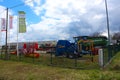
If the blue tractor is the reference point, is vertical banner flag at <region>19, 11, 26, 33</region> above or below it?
above

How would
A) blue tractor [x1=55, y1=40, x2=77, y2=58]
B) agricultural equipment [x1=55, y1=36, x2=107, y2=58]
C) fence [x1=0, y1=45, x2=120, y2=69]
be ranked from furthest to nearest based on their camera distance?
1. blue tractor [x1=55, y1=40, x2=77, y2=58]
2. agricultural equipment [x1=55, y1=36, x2=107, y2=58]
3. fence [x1=0, y1=45, x2=120, y2=69]

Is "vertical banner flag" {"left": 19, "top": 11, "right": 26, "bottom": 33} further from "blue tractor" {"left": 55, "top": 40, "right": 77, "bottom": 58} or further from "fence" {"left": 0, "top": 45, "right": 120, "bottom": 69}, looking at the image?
"fence" {"left": 0, "top": 45, "right": 120, "bottom": 69}

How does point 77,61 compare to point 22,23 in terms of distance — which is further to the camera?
point 22,23

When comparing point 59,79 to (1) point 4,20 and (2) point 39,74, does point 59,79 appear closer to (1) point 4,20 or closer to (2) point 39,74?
(2) point 39,74

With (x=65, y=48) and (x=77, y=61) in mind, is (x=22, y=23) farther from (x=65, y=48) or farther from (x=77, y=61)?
(x=77, y=61)

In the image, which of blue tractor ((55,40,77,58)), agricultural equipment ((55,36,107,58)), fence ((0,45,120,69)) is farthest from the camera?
blue tractor ((55,40,77,58))

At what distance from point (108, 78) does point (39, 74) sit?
5437 mm

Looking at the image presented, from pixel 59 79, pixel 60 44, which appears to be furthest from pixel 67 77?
pixel 60 44

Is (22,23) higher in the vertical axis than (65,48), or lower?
higher

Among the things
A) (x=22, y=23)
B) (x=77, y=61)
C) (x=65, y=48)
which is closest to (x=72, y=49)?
(x=65, y=48)

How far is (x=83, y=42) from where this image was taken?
45.7 m

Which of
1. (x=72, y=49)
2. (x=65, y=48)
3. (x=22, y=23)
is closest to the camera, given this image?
(x=22, y=23)

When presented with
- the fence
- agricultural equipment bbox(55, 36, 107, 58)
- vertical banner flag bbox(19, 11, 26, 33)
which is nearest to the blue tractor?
agricultural equipment bbox(55, 36, 107, 58)

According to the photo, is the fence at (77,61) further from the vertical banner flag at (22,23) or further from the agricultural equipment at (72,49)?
the vertical banner flag at (22,23)
